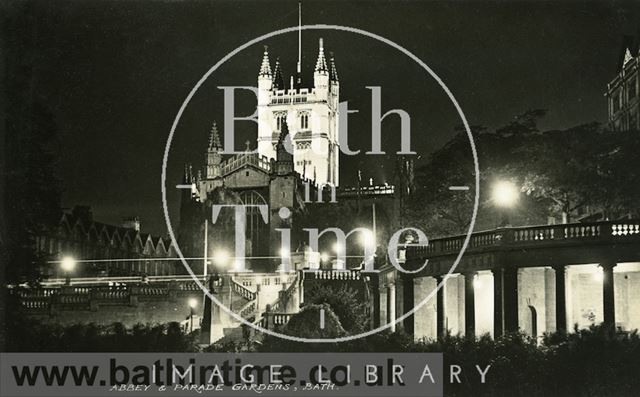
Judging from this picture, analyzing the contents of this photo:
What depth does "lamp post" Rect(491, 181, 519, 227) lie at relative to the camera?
42656 mm

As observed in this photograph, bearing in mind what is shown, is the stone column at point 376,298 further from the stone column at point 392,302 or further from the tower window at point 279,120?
the tower window at point 279,120

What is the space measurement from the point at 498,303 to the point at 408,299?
632 cm

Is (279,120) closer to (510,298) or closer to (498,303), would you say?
(498,303)

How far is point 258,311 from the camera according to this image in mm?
47625

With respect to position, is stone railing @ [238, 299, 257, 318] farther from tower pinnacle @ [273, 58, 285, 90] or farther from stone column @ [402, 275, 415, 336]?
tower pinnacle @ [273, 58, 285, 90]

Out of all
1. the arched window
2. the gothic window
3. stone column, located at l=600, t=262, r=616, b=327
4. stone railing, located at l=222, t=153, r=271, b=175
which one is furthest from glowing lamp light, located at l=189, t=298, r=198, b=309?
the gothic window

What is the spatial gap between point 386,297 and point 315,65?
1373 centimetres

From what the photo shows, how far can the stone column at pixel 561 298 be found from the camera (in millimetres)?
35562

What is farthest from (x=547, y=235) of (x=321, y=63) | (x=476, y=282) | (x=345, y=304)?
(x=321, y=63)

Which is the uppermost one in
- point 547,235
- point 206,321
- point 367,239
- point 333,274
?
point 367,239

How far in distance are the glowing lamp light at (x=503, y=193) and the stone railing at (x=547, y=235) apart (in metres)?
4.23

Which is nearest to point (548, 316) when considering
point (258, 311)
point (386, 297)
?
point (386, 297)

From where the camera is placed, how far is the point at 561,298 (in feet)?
117

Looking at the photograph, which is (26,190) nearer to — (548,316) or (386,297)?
(386,297)
